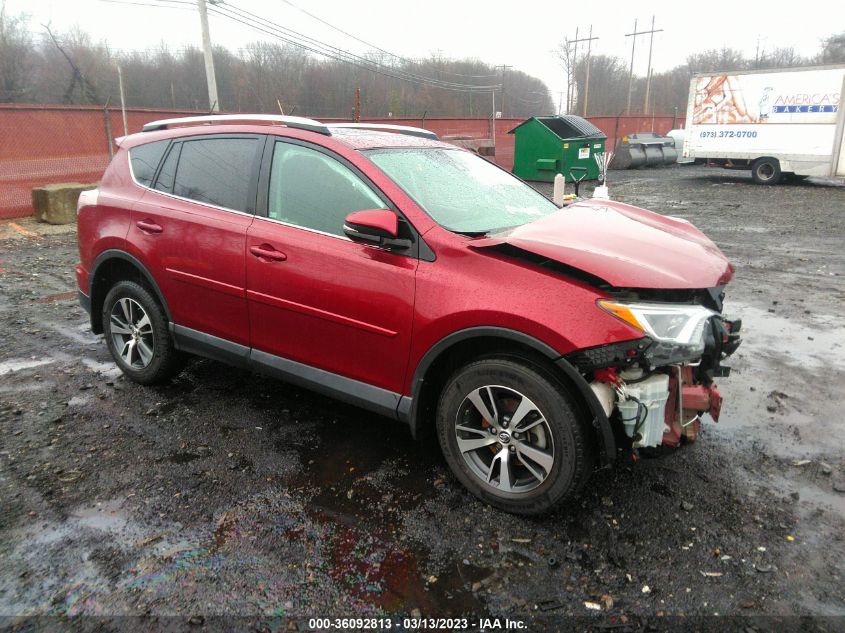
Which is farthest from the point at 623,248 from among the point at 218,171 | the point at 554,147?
the point at 554,147

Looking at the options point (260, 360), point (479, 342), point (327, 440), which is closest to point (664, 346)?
point (479, 342)

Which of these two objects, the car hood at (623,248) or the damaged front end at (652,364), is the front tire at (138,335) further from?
the damaged front end at (652,364)

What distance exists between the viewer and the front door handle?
338cm

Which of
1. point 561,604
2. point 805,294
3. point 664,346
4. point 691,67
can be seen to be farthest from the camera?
point 691,67

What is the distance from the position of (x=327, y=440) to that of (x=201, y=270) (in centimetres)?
130

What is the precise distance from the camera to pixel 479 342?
2.94 m

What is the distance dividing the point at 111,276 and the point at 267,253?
1677mm

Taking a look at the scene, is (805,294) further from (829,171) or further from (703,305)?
(829,171)

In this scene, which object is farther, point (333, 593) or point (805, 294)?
point (805, 294)

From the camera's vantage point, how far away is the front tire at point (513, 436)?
8.82 ft

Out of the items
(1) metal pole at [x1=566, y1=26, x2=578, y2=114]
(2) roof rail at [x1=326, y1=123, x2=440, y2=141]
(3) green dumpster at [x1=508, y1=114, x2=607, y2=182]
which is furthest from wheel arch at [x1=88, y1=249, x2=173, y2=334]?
(1) metal pole at [x1=566, y1=26, x2=578, y2=114]

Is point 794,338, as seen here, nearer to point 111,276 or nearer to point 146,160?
point 146,160

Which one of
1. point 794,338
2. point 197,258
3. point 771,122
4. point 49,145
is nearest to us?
point 197,258

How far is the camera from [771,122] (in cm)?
1847
